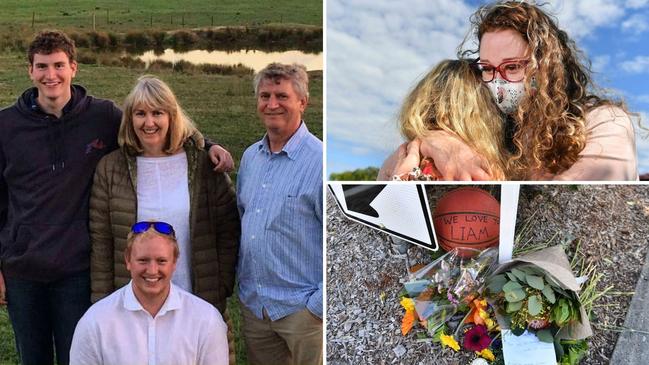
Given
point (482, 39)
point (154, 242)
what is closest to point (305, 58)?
point (482, 39)

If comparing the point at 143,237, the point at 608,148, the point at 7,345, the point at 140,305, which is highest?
the point at 608,148

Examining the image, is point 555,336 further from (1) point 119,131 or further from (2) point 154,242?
(1) point 119,131

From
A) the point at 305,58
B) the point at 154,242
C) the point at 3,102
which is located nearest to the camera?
the point at 154,242

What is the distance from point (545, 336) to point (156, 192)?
1.55 metres

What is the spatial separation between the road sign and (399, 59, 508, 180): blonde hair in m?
0.21

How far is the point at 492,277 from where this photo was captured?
2666 millimetres

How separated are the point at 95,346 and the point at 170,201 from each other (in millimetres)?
592

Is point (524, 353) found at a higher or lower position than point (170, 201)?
lower

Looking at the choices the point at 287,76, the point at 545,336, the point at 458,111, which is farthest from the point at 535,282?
the point at 287,76

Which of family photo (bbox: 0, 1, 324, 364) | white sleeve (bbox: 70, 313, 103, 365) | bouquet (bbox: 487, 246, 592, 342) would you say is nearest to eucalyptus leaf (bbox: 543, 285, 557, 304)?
bouquet (bbox: 487, 246, 592, 342)

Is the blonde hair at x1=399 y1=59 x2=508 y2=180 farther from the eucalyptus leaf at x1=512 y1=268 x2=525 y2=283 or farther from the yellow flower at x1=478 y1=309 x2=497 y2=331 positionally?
the yellow flower at x1=478 y1=309 x2=497 y2=331

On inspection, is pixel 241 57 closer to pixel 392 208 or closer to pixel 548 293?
pixel 392 208

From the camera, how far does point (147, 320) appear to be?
261cm

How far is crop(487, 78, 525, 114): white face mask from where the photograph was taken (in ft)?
8.34
